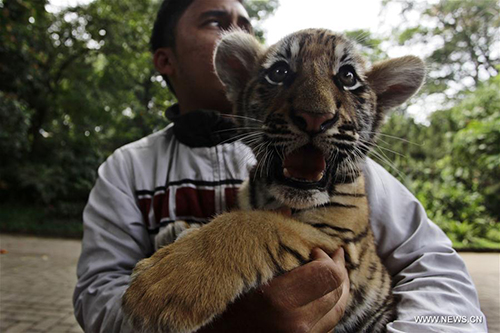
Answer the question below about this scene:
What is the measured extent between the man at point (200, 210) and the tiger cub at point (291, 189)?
17 centimetres

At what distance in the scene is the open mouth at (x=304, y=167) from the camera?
155 centimetres

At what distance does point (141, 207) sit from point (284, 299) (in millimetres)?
1331

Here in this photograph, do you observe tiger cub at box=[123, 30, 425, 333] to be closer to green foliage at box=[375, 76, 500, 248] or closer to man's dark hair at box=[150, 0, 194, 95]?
man's dark hair at box=[150, 0, 194, 95]

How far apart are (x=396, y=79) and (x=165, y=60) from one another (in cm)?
171

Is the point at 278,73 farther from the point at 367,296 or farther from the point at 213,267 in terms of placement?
the point at 367,296

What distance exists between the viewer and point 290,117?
155 cm

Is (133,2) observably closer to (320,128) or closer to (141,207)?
(141,207)

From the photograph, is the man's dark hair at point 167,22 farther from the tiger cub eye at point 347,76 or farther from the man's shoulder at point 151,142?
the tiger cub eye at point 347,76

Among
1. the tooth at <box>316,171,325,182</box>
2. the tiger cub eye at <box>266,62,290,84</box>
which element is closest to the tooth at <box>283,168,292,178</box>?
the tooth at <box>316,171,325,182</box>

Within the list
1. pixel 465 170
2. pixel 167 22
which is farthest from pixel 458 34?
pixel 167 22

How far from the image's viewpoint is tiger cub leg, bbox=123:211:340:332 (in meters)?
1.32

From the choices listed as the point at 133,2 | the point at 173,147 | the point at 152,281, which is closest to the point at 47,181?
the point at 133,2

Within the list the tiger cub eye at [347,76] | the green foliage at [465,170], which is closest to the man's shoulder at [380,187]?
the tiger cub eye at [347,76]

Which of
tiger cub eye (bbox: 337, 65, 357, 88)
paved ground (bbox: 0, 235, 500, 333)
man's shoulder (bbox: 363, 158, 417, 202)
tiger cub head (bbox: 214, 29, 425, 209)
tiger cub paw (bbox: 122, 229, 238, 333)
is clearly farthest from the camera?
paved ground (bbox: 0, 235, 500, 333)
